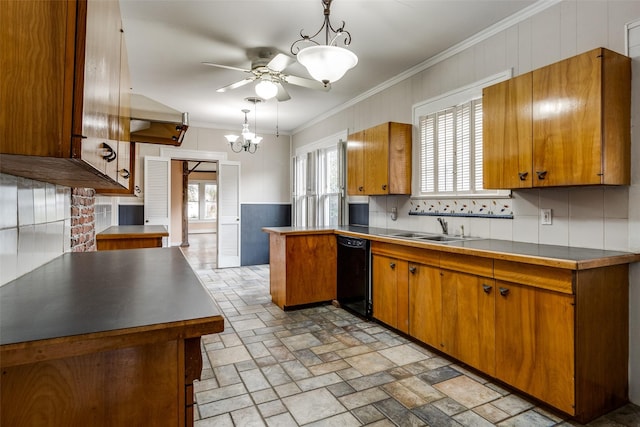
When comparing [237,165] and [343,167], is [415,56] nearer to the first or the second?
[343,167]

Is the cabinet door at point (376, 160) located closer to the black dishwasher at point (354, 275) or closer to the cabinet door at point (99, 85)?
the black dishwasher at point (354, 275)

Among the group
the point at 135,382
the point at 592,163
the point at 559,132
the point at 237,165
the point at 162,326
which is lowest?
the point at 135,382

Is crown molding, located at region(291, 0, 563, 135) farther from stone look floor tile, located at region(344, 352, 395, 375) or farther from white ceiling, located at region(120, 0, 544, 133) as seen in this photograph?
stone look floor tile, located at region(344, 352, 395, 375)

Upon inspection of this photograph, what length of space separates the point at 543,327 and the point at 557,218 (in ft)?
3.05

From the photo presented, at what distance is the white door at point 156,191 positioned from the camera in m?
6.21

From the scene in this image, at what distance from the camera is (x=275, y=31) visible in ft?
10.2

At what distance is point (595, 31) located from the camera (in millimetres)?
2350

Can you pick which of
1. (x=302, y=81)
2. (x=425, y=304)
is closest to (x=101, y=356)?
(x=425, y=304)

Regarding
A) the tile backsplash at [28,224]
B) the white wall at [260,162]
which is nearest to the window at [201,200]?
the white wall at [260,162]

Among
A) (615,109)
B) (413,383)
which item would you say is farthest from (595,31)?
(413,383)

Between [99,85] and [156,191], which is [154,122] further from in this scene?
[156,191]

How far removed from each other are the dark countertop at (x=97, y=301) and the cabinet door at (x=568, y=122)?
2277mm

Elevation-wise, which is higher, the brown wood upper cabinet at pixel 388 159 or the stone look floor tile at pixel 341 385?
the brown wood upper cabinet at pixel 388 159

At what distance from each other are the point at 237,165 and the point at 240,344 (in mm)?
4550
